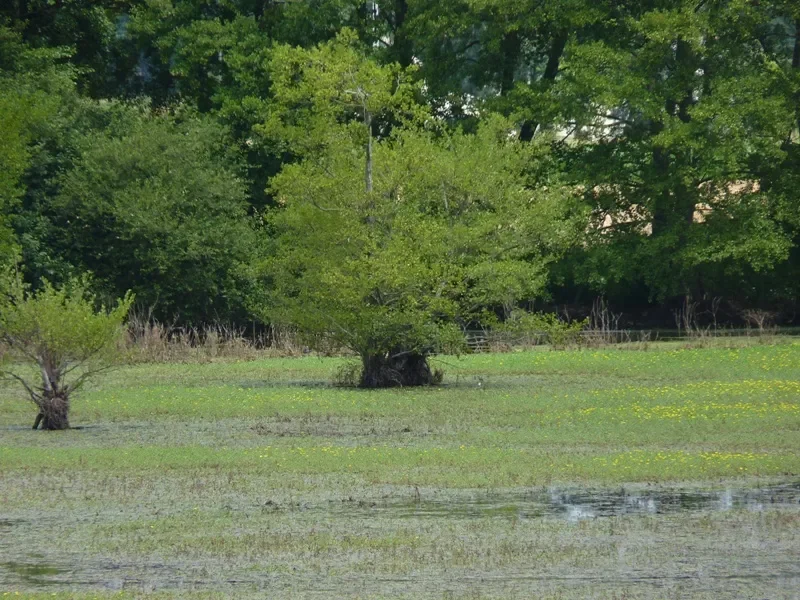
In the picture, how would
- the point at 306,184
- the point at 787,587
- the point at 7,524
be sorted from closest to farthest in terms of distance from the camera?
the point at 787,587
the point at 7,524
the point at 306,184

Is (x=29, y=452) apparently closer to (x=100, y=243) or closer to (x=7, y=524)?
(x=7, y=524)

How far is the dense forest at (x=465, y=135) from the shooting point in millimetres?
41906

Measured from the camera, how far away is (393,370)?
2777 cm

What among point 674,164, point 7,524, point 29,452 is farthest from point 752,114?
point 7,524

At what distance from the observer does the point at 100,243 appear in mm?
43094

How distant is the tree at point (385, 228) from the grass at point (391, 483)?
4.12 feet

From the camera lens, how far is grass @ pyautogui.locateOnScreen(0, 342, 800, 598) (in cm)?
1146

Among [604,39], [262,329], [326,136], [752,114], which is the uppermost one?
[604,39]

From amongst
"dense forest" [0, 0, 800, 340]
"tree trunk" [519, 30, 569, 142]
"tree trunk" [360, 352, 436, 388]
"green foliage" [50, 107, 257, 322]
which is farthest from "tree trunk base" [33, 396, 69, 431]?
"tree trunk" [519, 30, 569, 142]

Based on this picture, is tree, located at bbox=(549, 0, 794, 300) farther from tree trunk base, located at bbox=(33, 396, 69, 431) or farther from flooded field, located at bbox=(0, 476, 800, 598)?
flooded field, located at bbox=(0, 476, 800, 598)

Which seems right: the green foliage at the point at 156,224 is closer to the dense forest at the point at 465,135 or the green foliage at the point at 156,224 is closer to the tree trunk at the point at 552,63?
the dense forest at the point at 465,135

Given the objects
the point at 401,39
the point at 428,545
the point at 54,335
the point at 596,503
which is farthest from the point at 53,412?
the point at 401,39

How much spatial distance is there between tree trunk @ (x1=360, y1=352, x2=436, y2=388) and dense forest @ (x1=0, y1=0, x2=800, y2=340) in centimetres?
752

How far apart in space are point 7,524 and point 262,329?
33.2 meters
